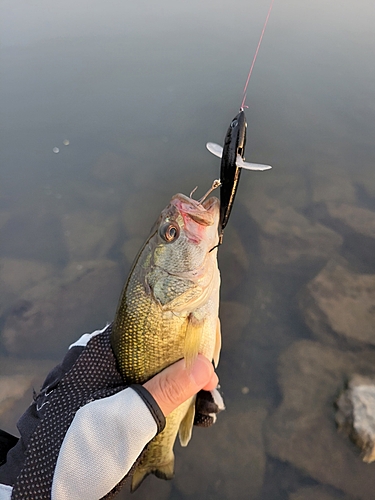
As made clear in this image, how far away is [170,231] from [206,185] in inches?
95.2

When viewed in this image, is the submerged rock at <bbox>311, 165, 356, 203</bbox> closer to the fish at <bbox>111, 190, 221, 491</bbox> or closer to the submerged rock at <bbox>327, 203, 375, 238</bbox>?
the submerged rock at <bbox>327, 203, 375, 238</bbox>

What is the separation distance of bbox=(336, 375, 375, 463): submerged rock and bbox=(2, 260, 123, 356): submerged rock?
2040 millimetres

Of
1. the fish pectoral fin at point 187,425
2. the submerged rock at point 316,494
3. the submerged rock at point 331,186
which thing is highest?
the submerged rock at point 331,186

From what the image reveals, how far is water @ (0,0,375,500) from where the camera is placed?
2484 millimetres

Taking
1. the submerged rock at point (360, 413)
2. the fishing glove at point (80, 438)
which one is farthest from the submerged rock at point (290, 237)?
the fishing glove at point (80, 438)

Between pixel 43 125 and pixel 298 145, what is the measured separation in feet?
12.1

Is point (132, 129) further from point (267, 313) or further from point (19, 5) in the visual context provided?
point (19, 5)

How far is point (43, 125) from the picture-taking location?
205 inches

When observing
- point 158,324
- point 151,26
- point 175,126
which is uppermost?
point 151,26

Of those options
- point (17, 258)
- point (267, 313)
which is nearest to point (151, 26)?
point (17, 258)

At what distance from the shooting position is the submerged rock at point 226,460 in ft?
7.53

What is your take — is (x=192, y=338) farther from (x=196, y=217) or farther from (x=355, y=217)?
(x=355, y=217)

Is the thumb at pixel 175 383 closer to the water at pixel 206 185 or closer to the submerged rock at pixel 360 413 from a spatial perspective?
the water at pixel 206 185

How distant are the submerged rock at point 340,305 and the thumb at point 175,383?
1470 millimetres
